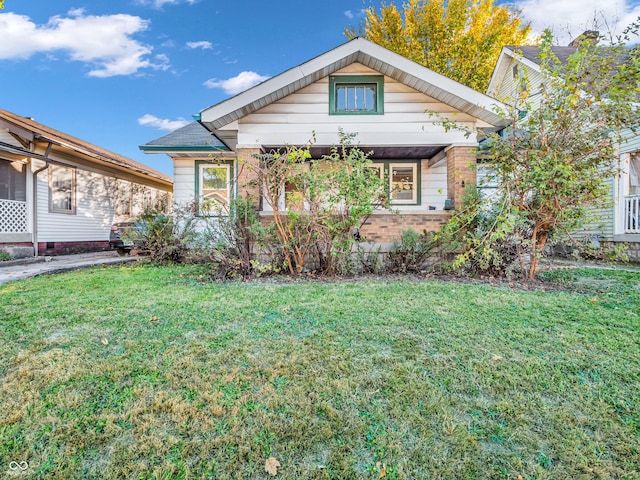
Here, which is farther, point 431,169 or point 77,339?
point 431,169

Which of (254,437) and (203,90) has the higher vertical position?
(203,90)

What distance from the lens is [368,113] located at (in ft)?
27.1

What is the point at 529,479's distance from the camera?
66.6 inches

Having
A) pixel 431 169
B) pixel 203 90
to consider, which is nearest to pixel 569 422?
pixel 431 169

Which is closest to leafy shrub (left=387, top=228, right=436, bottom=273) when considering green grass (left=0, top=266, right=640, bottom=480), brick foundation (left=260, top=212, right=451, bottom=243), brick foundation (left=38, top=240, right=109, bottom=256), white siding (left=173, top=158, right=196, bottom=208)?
brick foundation (left=260, top=212, right=451, bottom=243)

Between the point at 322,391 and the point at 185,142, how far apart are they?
34.8 feet

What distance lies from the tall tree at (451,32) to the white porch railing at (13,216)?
758 inches

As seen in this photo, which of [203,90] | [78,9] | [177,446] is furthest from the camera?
Result: [203,90]

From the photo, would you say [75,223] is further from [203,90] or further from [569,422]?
[569,422]

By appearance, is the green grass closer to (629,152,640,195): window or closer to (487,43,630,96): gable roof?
(629,152,640,195): window

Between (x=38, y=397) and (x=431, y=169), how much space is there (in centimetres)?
1016

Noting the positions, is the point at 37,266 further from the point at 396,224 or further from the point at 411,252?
the point at 411,252

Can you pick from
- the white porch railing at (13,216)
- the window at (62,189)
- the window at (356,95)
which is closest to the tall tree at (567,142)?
the window at (356,95)

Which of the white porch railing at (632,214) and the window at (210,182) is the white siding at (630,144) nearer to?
the white porch railing at (632,214)
